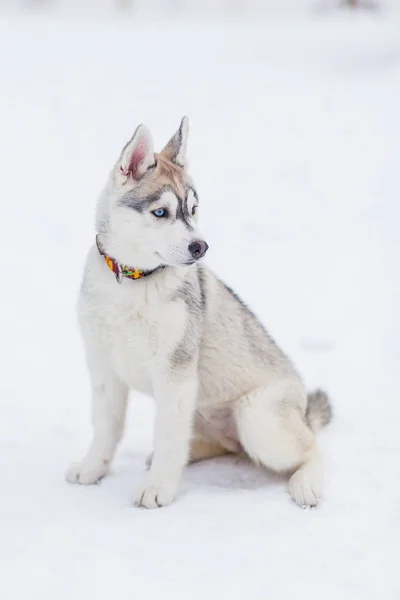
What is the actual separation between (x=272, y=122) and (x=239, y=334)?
268 inches

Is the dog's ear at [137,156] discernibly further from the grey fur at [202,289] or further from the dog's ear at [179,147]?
the grey fur at [202,289]

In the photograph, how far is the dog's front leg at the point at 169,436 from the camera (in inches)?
158

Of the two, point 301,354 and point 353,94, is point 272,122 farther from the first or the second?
point 301,354

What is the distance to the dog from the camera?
392 cm

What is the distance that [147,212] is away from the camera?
3.86m

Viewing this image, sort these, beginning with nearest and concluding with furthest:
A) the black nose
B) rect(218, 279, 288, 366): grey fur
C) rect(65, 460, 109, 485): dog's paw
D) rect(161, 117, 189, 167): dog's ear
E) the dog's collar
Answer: the black nose < the dog's collar < rect(161, 117, 189, 167): dog's ear < rect(65, 460, 109, 485): dog's paw < rect(218, 279, 288, 366): grey fur

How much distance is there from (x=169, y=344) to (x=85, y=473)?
3.27 feet

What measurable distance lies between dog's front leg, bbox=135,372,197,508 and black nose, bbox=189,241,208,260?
682 mm

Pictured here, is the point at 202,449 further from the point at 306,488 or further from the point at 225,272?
the point at 225,272

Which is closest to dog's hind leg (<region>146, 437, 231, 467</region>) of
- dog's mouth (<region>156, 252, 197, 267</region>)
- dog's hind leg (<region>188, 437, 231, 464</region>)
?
dog's hind leg (<region>188, 437, 231, 464</region>)

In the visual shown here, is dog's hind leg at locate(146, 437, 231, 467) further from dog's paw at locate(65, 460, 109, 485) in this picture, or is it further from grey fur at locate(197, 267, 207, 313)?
grey fur at locate(197, 267, 207, 313)

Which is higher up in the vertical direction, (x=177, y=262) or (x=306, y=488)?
(x=177, y=262)

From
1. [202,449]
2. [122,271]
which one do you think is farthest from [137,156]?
[202,449]

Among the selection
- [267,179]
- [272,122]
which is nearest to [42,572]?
[267,179]
